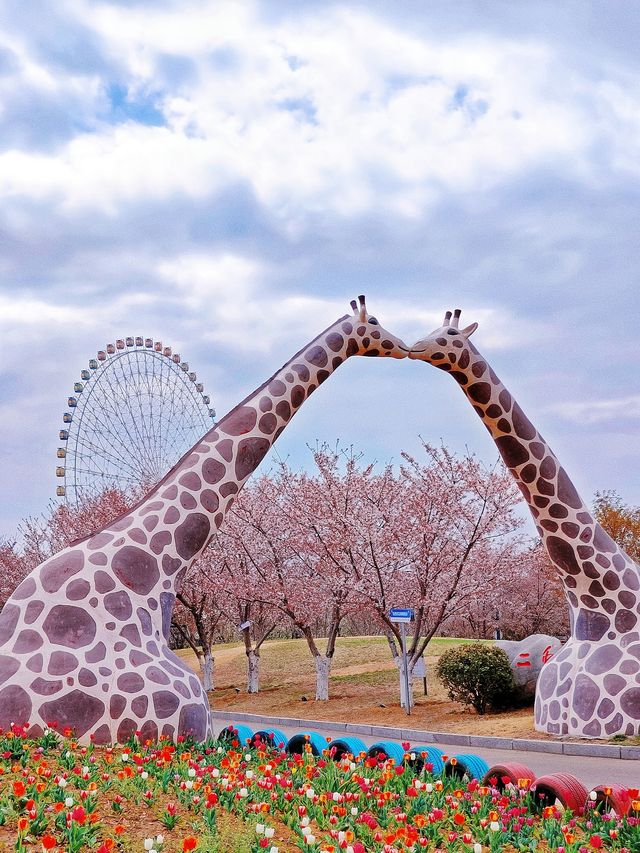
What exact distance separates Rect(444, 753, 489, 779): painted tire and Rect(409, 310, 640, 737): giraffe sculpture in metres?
4.97

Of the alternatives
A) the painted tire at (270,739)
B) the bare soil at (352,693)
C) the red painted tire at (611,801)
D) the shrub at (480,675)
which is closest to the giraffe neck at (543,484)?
the bare soil at (352,693)

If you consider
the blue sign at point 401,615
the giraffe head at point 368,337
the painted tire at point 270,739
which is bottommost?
the painted tire at point 270,739

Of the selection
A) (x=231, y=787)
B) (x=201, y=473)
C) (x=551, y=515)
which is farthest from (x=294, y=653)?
(x=231, y=787)

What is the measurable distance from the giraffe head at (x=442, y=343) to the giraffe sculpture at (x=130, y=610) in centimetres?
218

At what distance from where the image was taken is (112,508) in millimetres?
29172

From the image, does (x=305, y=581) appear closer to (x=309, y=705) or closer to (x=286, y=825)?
(x=309, y=705)

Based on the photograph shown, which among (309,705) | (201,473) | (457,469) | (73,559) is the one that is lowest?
(309,705)

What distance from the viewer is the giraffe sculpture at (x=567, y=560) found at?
11992mm

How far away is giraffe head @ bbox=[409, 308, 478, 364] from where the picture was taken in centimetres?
1234

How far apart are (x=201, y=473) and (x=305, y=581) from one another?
12772 mm

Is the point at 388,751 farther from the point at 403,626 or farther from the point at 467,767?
the point at 403,626

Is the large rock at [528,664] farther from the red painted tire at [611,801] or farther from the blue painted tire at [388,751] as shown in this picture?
the red painted tire at [611,801]

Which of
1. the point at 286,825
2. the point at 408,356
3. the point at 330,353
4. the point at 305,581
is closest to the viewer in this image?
the point at 286,825

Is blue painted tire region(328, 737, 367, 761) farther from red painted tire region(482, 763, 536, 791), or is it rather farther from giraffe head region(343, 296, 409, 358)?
giraffe head region(343, 296, 409, 358)
